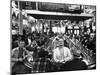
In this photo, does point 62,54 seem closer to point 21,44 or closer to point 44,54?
point 44,54

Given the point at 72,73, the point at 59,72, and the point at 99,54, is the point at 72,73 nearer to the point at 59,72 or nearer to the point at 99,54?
the point at 59,72

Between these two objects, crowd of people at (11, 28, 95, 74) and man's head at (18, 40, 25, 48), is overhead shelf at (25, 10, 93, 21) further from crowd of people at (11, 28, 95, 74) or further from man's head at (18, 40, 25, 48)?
man's head at (18, 40, 25, 48)

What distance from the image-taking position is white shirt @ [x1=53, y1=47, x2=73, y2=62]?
1392 mm

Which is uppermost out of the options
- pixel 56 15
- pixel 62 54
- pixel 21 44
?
pixel 56 15

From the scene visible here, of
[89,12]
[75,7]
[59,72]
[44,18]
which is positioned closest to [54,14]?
[44,18]

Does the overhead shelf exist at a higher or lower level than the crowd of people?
higher

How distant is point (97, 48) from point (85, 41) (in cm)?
17

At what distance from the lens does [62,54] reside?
4.61 ft

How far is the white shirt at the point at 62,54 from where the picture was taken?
139 cm

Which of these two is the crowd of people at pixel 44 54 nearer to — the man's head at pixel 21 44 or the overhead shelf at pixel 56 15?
the man's head at pixel 21 44

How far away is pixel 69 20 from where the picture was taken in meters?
1.43

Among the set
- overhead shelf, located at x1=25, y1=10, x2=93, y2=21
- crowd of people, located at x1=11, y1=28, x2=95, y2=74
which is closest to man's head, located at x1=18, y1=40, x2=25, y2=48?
crowd of people, located at x1=11, y1=28, x2=95, y2=74

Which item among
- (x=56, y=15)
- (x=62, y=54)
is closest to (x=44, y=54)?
(x=62, y=54)

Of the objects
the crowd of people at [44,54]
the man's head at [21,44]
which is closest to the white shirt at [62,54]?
the crowd of people at [44,54]
